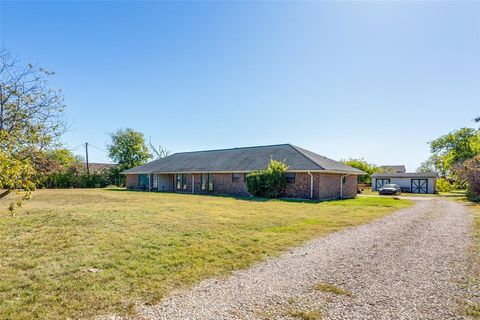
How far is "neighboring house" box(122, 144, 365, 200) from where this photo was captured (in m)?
21.0

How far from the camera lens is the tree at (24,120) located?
3.62 m

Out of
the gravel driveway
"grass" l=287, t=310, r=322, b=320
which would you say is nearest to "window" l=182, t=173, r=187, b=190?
the gravel driveway

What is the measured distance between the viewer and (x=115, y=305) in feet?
12.1

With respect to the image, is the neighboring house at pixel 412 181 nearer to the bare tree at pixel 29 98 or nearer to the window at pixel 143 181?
the window at pixel 143 181

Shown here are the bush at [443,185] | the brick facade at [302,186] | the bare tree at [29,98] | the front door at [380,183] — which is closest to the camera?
A: the bare tree at [29,98]

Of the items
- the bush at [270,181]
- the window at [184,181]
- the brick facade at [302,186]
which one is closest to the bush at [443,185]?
the brick facade at [302,186]

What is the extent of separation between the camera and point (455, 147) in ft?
154

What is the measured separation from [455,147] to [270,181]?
42282 mm

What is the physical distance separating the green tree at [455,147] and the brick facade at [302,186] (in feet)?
72.3

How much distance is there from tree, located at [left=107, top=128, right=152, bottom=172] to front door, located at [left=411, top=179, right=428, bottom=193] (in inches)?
1671

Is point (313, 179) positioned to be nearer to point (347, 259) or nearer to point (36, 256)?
point (347, 259)

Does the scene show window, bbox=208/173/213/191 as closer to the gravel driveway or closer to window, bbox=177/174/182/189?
window, bbox=177/174/182/189

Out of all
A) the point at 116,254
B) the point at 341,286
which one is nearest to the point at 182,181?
the point at 116,254

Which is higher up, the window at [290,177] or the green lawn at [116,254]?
the window at [290,177]
